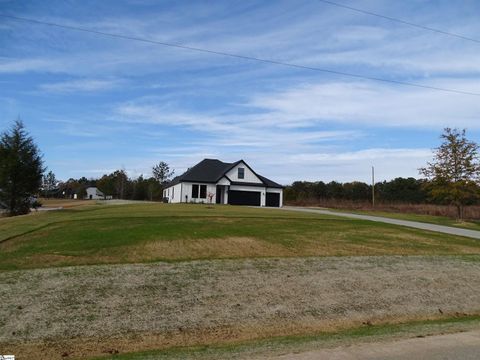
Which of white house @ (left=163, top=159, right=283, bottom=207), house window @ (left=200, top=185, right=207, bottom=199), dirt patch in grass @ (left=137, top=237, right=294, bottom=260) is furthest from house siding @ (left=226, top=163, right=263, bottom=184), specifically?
dirt patch in grass @ (left=137, top=237, right=294, bottom=260)

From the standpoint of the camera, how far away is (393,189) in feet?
267

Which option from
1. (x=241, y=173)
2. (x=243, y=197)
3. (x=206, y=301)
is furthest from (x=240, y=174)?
(x=206, y=301)

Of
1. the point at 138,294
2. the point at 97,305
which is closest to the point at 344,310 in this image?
the point at 138,294

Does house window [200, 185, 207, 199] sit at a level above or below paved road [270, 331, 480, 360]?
above

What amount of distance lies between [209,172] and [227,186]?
317 cm

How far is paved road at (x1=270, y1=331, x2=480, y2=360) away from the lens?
18.7 ft

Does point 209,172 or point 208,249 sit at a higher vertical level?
point 209,172

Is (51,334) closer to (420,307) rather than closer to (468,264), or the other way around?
(420,307)

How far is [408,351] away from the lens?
5984 mm

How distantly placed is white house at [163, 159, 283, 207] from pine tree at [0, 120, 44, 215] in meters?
18.5

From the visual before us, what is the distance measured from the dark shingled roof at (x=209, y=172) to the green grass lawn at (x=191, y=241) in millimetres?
27507

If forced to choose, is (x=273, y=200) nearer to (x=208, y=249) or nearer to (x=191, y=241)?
(x=191, y=241)

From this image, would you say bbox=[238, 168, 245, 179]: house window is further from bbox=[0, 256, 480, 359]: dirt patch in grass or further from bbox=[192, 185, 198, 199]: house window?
bbox=[0, 256, 480, 359]: dirt patch in grass

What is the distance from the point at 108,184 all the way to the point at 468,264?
92.0 meters
